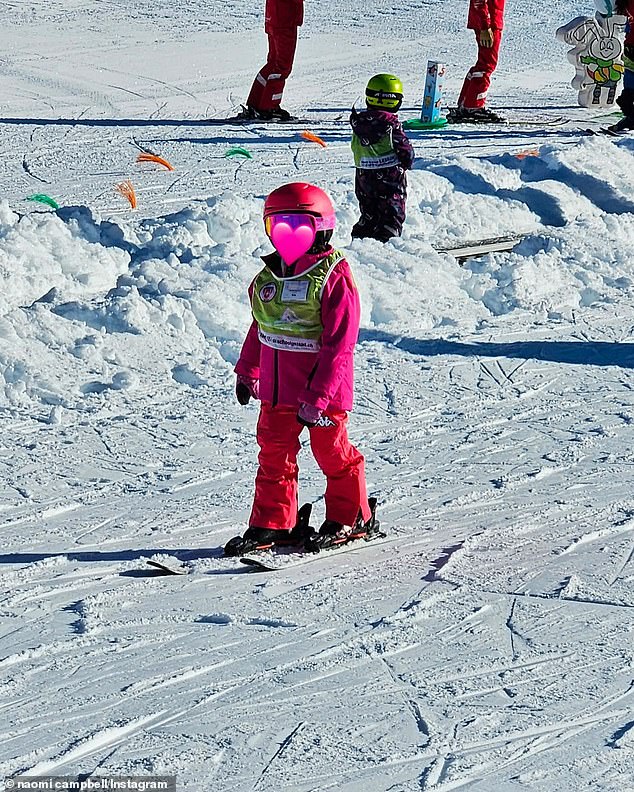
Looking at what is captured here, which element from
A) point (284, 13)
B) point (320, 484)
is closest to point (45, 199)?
point (284, 13)

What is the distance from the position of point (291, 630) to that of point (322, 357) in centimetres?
98

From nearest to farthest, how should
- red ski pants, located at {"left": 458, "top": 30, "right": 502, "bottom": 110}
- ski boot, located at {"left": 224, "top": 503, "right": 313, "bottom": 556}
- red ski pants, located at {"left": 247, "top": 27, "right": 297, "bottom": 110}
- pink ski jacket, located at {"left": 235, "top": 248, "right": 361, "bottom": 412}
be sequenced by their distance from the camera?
pink ski jacket, located at {"left": 235, "top": 248, "right": 361, "bottom": 412} → ski boot, located at {"left": 224, "top": 503, "right": 313, "bottom": 556} → red ski pants, located at {"left": 247, "top": 27, "right": 297, "bottom": 110} → red ski pants, located at {"left": 458, "top": 30, "right": 502, "bottom": 110}

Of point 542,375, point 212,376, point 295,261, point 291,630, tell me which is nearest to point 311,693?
point 291,630

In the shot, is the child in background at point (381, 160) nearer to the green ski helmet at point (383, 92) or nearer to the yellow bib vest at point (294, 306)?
the green ski helmet at point (383, 92)

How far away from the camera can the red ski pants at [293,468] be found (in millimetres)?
4684

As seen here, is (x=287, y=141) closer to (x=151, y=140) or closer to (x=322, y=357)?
(x=151, y=140)

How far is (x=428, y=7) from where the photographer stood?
22.4 metres

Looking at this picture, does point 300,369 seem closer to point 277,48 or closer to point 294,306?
point 294,306

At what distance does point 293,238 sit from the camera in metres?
4.49

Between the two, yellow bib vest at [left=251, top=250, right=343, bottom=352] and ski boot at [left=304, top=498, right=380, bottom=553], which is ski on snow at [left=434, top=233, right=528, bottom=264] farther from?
yellow bib vest at [left=251, top=250, right=343, bottom=352]

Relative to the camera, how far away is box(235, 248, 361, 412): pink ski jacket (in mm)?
4469

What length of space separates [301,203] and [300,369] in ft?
1.99

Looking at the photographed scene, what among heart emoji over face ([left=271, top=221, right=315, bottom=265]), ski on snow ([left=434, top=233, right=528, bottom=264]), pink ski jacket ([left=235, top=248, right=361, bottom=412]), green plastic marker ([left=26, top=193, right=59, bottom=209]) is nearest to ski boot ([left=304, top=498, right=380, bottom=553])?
pink ski jacket ([left=235, top=248, right=361, bottom=412])

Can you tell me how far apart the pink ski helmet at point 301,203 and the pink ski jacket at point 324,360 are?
130 millimetres
